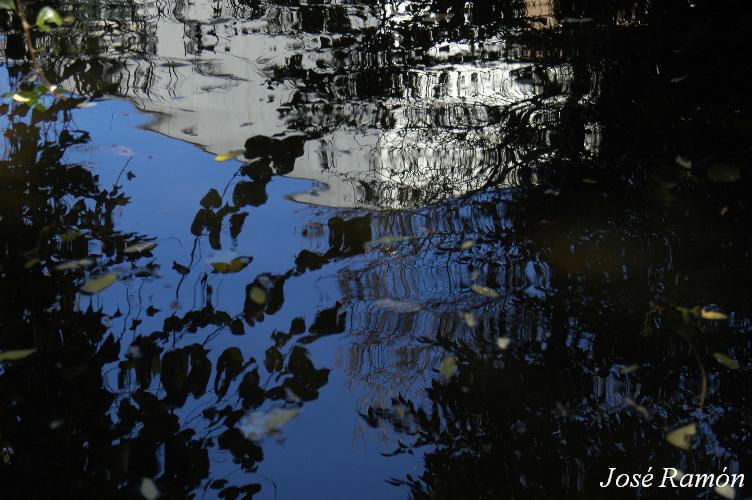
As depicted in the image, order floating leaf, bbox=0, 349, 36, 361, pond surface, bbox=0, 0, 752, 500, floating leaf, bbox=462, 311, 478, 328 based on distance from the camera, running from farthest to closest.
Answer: floating leaf, bbox=462, 311, 478, 328 < floating leaf, bbox=0, 349, 36, 361 < pond surface, bbox=0, 0, 752, 500

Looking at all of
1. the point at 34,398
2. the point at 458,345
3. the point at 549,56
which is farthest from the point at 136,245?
the point at 549,56

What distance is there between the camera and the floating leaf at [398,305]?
1621 millimetres

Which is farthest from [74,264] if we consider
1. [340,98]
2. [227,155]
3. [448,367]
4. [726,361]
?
[726,361]

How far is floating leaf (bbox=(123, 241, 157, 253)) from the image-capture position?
70.1 inches

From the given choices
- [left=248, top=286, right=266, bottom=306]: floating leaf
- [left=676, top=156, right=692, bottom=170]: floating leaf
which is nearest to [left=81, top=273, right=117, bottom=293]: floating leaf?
[left=248, top=286, right=266, bottom=306]: floating leaf

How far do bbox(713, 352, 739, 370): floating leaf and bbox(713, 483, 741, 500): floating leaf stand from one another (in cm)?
33

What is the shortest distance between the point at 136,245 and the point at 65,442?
662 mm

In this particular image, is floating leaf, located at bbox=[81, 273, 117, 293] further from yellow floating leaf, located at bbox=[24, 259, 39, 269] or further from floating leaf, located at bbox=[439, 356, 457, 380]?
floating leaf, located at bbox=[439, 356, 457, 380]

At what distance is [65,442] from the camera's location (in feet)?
4.11

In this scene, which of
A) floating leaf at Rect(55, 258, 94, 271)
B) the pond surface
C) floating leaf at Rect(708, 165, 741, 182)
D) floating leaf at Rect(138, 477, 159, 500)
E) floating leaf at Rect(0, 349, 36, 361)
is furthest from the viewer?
floating leaf at Rect(708, 165, 741, 182)

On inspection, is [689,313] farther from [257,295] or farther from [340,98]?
[340,98]

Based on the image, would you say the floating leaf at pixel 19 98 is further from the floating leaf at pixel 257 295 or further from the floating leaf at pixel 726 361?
the floating leaf at pixel 726 361

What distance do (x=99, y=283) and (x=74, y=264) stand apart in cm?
11

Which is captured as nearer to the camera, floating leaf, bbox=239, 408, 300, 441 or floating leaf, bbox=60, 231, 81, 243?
floating leaf, bbox=239, 408, 300, 441
